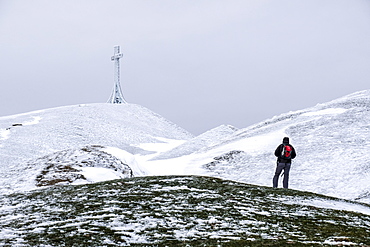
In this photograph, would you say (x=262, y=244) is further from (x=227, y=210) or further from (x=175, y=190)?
(x=175, y=190)

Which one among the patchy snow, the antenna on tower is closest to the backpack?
the patchy snow

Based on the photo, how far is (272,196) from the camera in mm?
20266

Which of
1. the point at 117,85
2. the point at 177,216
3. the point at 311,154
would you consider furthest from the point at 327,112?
the point at 117,85

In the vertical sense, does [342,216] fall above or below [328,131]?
below

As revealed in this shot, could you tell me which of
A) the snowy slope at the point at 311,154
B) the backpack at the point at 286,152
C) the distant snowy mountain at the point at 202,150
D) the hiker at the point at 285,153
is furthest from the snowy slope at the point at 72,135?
the backpack at the point at 286,152

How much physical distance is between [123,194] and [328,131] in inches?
1337

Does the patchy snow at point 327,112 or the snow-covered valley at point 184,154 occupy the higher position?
the patchy snow at point 327,112

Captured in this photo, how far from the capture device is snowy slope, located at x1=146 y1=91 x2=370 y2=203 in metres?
36.4

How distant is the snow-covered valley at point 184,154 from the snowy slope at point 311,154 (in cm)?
8

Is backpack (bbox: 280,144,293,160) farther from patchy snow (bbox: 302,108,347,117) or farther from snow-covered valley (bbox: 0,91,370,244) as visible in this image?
patchy snow (bbox: 302,108,347,117)

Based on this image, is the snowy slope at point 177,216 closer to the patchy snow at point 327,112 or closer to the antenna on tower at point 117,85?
the patchy snow at point 327,112

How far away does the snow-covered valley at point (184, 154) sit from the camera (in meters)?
28.1

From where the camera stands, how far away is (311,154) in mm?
42656

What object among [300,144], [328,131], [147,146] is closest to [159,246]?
[300,144]
